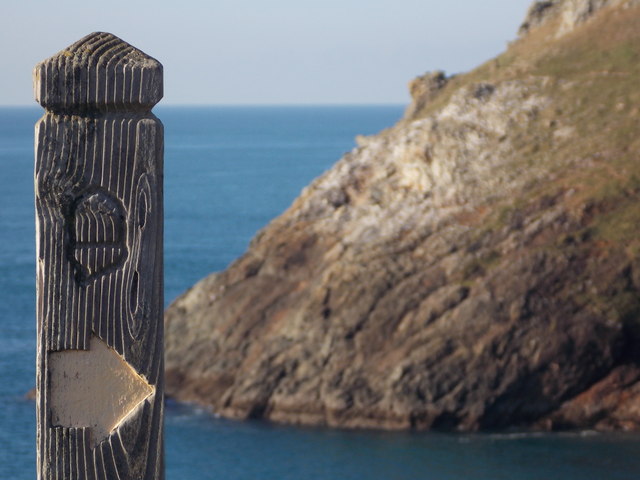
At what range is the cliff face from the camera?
37500 mm

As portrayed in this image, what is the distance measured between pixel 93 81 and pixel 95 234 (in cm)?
41

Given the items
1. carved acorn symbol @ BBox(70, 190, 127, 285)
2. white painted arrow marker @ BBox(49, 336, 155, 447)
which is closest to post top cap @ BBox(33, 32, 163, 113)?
carved acorn symbol @ BBox(70, 190, 127, 285)

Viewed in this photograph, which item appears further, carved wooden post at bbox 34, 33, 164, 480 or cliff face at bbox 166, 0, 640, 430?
cliff face at bbox 166, 0, 640, 430

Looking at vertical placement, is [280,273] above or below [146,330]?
below

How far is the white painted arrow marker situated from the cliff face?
33.9 m

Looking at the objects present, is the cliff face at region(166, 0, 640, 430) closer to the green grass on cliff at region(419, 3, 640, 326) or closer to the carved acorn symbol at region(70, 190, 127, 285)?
the green grass on cliff at region(419, 3, 640, 326)

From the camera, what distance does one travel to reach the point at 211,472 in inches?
1453

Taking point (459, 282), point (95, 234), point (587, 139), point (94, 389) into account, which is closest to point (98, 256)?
point (95, 234)

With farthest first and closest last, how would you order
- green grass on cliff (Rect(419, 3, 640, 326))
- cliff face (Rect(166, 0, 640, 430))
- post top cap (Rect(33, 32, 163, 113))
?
green grass on cliff (Rect(419, 3, 640, 326)), cliff face (Rect(166, 0, 640, 430)), post top cap (Rect(33, 32, 163, 113))


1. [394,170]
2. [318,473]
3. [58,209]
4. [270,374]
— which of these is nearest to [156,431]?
[58,209]

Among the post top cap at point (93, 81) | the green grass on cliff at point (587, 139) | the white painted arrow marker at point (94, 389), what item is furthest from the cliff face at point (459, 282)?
the post top cap at point (93, 81)

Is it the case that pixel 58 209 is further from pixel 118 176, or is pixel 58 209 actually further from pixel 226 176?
pixel 226 176

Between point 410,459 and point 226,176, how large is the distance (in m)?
109

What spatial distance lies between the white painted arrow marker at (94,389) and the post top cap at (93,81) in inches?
25.3
